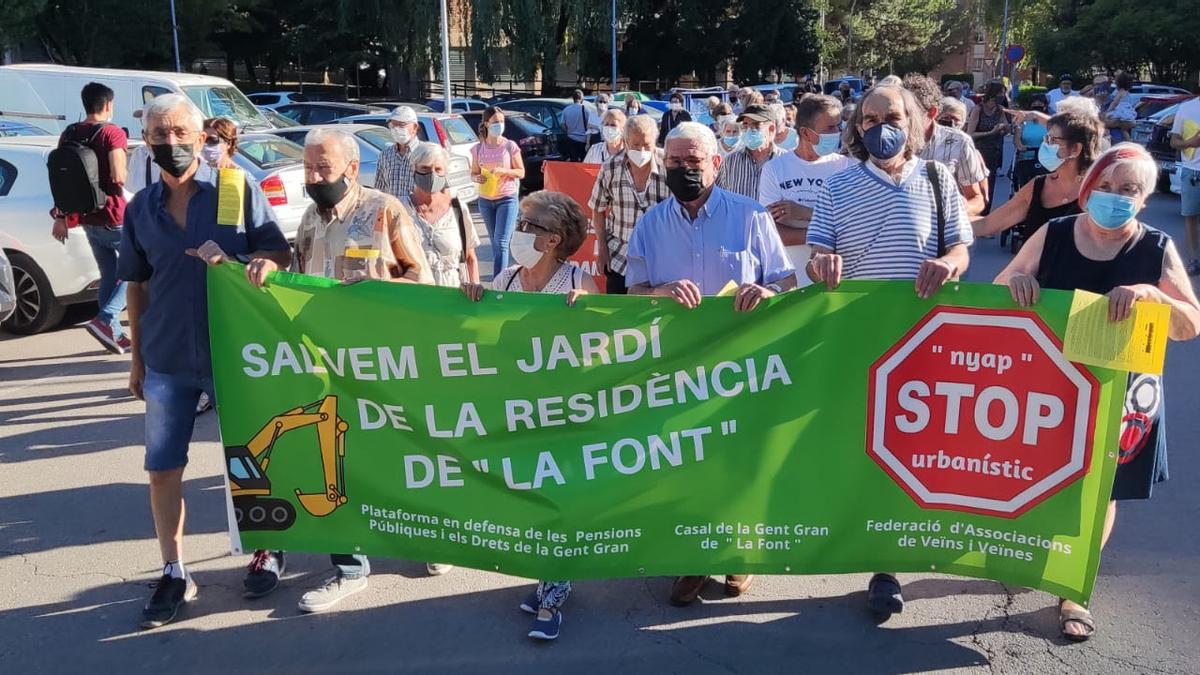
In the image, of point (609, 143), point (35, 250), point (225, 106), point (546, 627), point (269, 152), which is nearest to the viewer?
point (546, 627)

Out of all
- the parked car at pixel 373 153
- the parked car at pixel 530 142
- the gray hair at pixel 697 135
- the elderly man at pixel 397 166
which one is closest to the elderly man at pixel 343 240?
the gray hair at pixel 697 135

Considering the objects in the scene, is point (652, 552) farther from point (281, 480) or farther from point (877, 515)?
point (281, 480)

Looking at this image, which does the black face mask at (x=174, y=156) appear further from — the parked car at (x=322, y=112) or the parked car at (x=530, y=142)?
the parked car at (x=322, y=112)

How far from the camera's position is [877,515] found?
12.5 ft

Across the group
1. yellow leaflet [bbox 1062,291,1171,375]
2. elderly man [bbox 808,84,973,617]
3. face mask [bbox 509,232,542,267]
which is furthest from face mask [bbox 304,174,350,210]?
yellow leaflet [bbox 1062,291,1171,375]

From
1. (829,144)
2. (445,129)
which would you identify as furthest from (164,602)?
(445,129)

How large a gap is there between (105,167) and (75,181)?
0.88ft

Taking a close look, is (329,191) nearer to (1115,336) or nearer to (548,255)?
(548,255)

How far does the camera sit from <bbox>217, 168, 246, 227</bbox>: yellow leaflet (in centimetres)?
409

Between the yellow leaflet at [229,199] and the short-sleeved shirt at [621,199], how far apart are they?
271cm

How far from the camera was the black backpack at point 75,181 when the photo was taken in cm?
→ 745

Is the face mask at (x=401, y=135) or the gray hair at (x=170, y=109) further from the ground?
the gray hair at (x=170, y=109)

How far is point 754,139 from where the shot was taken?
6.75 metres

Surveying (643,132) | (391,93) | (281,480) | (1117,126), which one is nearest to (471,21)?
(391,93)
